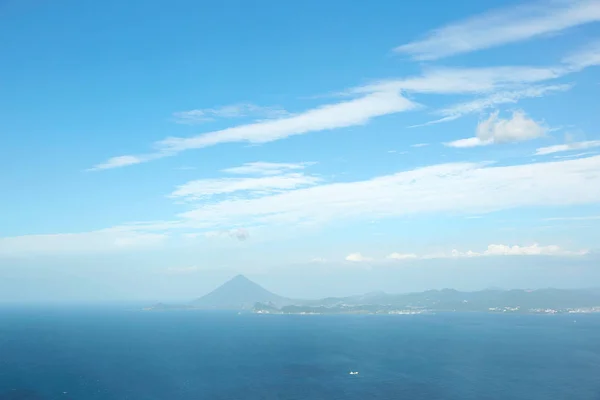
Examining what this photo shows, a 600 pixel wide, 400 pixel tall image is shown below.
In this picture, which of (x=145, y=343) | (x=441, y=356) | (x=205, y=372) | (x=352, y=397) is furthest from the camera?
(x=145, y=343)

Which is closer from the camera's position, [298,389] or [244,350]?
[298,389]

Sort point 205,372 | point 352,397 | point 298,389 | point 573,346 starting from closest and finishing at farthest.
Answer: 1. point 352,397
2. point 298,389
3. point 205,372
4. point 573,346

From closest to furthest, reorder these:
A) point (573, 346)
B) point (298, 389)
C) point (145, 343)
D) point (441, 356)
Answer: point (298, 389), point (441, 356), point (573, 346), point (145, 343)

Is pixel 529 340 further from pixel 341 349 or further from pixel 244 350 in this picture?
pixel 244 350

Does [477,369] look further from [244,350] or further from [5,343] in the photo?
[5,343]

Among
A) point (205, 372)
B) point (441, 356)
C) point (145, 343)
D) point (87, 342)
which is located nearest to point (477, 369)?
point (441, 356)

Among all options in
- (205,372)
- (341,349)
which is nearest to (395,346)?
(341,349)

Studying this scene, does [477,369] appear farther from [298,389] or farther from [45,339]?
[45,339]

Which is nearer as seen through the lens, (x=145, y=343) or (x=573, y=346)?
(x=573, y=346)
